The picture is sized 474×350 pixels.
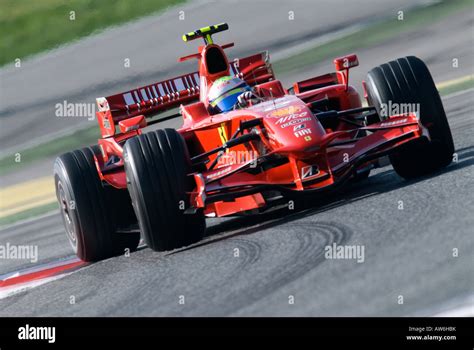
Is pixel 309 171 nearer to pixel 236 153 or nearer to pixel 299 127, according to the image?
pixel 299 127

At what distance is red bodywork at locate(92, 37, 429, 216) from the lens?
30.3ft

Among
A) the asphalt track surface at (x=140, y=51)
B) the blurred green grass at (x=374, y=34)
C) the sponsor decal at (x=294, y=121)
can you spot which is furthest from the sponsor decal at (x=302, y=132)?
the blurred green grass at (x=374, y=34)

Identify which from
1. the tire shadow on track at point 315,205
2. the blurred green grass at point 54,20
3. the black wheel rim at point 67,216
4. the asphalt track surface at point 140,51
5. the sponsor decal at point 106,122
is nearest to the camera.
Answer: the tire shadow on track at point 315,205

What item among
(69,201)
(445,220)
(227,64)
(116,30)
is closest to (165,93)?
(227,64)

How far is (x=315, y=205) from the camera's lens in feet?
33.1

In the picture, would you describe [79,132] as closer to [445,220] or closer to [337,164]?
[337,164]

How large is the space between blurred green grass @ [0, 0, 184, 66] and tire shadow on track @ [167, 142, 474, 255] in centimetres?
1325

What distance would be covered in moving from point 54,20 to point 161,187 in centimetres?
1545

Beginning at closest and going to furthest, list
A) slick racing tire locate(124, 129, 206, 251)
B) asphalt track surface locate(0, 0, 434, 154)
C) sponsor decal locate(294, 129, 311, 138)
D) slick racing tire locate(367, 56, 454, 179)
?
slick racing tire locate(124, 129, 206, 251)
sponsor decal locate(294, 129, 311, 138)
slick racing tire locate(367, 56, 454, 179)
asphalt track surface locate(0, 0, 434, 154)

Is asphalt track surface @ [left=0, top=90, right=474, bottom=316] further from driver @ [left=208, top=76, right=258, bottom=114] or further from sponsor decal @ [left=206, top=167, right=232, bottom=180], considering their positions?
driver @ [left=208, top=76, right=258, bottom=114]

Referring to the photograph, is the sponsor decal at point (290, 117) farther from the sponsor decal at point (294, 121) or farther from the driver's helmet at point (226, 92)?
the driver's helmet at point (226, 92)

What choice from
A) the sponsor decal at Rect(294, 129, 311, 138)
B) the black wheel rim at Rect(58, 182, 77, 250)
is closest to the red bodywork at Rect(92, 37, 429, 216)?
the sponsor decal at Rect(294, 129, 311, 138)

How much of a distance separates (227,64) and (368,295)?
5569 millimetres

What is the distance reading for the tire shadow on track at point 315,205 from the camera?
9.70 metres
